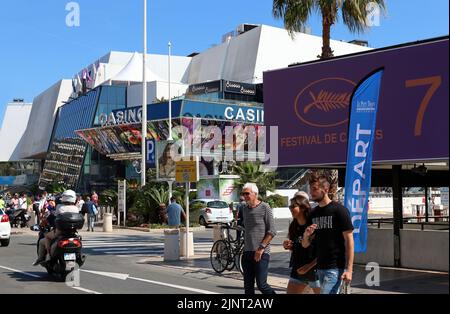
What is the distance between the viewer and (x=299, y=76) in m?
14.6

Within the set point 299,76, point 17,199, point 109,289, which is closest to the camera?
point 109,289

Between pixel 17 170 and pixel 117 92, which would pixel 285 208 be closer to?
pixel 117 92

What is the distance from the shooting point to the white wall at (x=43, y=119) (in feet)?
298

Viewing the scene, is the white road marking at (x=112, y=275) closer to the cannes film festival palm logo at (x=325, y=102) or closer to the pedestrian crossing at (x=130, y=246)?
the pedestrian crossing at (x=130, y=246)

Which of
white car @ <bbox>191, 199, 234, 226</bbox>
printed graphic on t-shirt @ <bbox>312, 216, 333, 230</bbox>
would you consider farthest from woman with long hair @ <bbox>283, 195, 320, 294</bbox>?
white car @ <bbox>191, 199, 234, 226</bbox>

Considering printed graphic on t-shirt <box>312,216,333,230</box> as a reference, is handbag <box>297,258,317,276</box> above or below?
below

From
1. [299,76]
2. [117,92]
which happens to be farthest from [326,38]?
[117,92]

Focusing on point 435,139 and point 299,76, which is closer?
point 435,139

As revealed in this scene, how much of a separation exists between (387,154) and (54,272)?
23.8 feet

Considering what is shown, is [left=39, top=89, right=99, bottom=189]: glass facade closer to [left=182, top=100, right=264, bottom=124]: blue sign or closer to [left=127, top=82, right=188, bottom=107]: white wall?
[left=127, top=82, right=188, bottom=107]: white wall

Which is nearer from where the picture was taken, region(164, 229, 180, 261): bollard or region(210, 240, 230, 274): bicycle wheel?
region(210, 240, 230, 274): bicycle wheel

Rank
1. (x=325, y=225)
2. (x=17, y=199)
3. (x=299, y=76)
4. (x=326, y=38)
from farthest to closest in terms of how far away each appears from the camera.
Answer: (x=17, y=199) < (x=326, y=38) < (x=299, y=76) < (x=325, y=225)

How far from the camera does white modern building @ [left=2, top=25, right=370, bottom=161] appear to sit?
239ft

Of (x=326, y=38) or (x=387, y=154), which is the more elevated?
(x=326, y=38)
